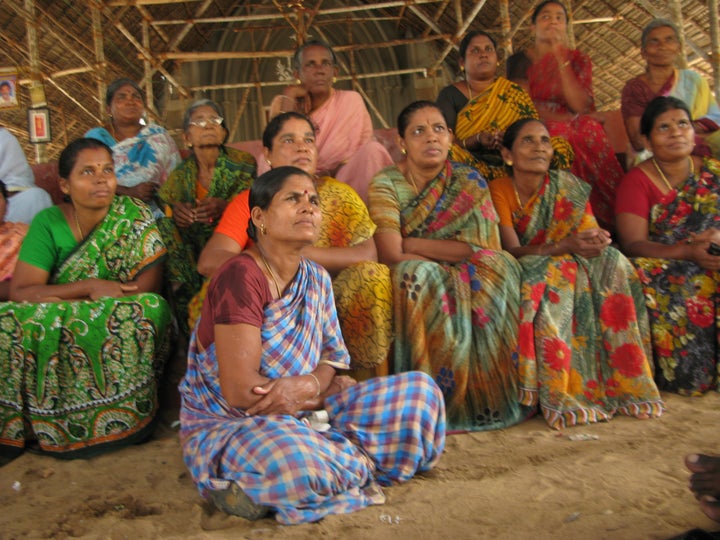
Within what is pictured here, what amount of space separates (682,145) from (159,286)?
9.60 feet

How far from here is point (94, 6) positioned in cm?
805

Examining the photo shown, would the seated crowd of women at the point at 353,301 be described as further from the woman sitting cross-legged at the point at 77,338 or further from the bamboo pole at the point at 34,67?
the bamboo pole at the point at 34,67

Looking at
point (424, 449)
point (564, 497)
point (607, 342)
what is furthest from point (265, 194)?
point (607, 342)

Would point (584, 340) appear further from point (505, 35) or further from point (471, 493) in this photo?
point (505, 35)

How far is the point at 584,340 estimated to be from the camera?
124 inches

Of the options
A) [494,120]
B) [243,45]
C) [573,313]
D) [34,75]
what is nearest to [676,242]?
[573,313]

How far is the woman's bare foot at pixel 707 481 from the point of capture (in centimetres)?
163

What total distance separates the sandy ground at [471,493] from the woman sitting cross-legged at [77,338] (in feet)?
0.48

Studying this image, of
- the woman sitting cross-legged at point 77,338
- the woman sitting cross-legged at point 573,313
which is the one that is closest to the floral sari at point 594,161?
the woman sitting cross-legged at point 573,313

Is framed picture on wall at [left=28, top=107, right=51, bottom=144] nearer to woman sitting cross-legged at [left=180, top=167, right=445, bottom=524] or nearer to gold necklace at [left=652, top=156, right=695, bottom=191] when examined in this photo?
woman sitting cross-legged at [left=180, top=167, right=445, bottom=524]

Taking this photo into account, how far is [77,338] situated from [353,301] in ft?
4.06

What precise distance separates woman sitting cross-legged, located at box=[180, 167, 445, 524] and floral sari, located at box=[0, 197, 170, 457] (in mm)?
649

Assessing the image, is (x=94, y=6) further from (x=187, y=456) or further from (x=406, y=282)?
(x=187, y=456)

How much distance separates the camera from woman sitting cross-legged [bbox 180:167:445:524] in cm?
205
